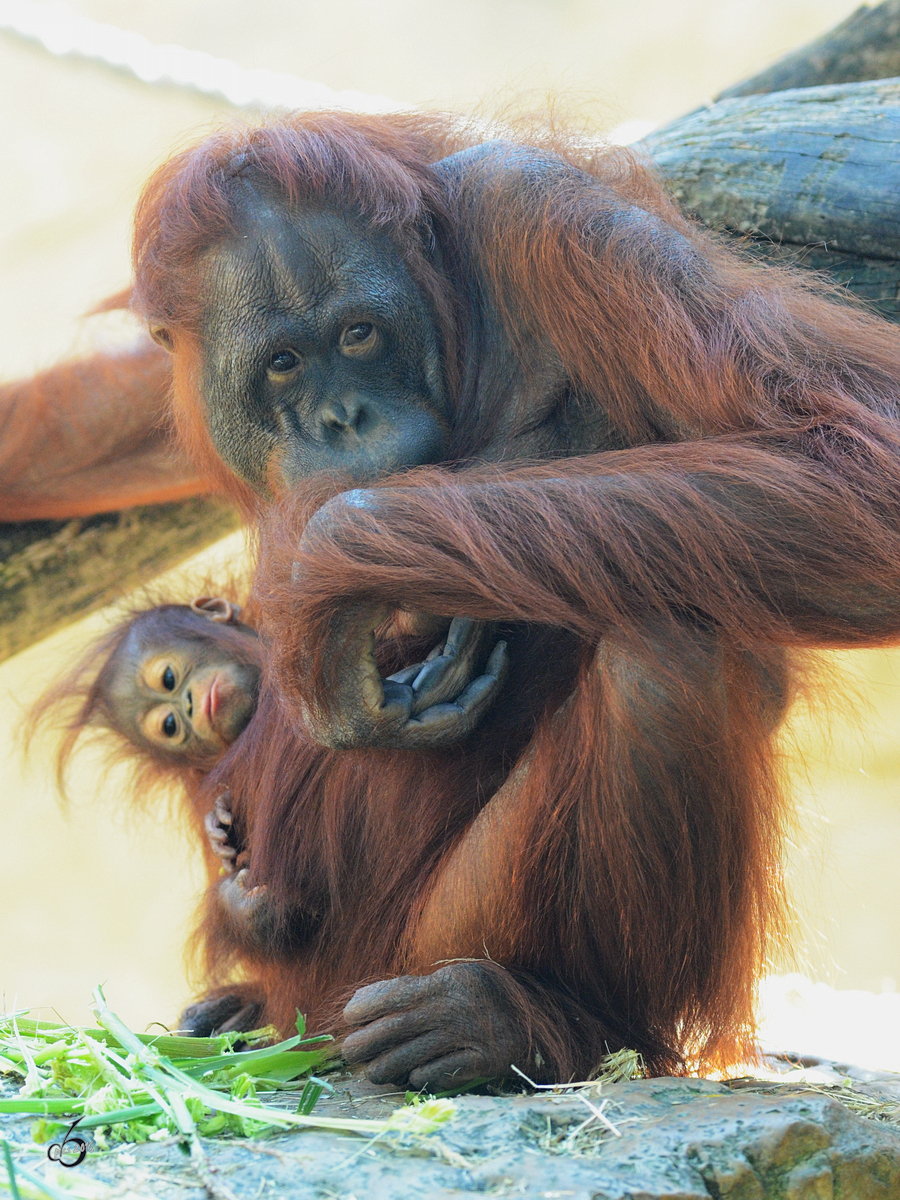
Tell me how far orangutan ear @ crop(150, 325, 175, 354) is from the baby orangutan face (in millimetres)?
827

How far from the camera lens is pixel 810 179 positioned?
261 centimetres

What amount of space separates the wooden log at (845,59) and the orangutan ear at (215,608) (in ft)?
7.32

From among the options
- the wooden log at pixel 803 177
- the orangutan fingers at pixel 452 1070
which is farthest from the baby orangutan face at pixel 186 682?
the orangutan fingers at pixel 452 1070

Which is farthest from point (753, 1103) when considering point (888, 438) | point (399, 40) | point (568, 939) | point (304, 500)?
point (399, 40)

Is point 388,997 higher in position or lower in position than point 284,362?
lower

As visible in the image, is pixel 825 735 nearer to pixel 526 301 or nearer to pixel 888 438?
pixel 888 438

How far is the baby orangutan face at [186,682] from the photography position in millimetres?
Answer: 2764

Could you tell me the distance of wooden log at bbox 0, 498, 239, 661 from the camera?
136 inches

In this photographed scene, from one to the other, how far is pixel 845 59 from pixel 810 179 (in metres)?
1.55

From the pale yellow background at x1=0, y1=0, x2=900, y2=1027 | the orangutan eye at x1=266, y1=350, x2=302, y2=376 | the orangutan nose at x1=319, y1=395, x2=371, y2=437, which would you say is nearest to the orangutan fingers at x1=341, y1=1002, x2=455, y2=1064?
the orangutan nose at x1=319, y1=395, x2=371, y2=437

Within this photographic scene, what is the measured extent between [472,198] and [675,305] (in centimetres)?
45

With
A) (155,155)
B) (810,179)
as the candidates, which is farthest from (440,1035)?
(155,155)

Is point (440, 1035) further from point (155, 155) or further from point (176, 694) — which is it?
point (155, 155)

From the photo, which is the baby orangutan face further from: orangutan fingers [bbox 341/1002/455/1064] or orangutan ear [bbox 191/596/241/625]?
orangutan fingers [bbox 341/1002/455/1064]
